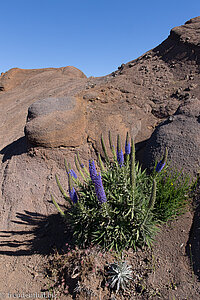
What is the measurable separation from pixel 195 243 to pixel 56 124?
4.18 metres

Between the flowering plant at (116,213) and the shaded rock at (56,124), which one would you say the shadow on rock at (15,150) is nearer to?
the shaded rock at (56,124)

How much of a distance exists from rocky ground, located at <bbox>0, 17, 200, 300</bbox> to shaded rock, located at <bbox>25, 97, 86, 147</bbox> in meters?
0.03

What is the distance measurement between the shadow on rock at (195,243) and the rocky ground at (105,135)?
0.02 meters

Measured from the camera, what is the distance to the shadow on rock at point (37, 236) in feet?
12.9

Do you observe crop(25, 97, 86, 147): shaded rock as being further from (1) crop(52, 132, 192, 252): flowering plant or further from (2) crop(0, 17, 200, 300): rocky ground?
(1) crop(52, 132, 192, 252): flowering plant

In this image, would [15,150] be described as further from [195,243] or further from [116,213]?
[195,243]

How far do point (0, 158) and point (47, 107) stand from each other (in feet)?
8.45

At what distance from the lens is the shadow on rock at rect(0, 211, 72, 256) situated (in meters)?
3.92

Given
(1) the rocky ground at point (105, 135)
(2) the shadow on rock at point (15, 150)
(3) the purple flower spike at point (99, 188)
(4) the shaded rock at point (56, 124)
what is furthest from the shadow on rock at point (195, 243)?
(2) the shadow on rock at point (15, 150)

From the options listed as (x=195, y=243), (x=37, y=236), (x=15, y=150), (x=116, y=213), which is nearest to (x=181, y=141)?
(x=195, y=243)

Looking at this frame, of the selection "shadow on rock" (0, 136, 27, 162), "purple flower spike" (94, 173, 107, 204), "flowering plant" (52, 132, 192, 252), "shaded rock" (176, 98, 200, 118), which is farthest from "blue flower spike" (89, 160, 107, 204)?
"shadow on rock" (0, 136, 27, 162)

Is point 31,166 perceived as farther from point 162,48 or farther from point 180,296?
point 162,48

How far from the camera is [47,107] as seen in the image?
19.1ft

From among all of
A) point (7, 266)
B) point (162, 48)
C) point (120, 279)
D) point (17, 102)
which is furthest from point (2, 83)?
point (120, 279)
